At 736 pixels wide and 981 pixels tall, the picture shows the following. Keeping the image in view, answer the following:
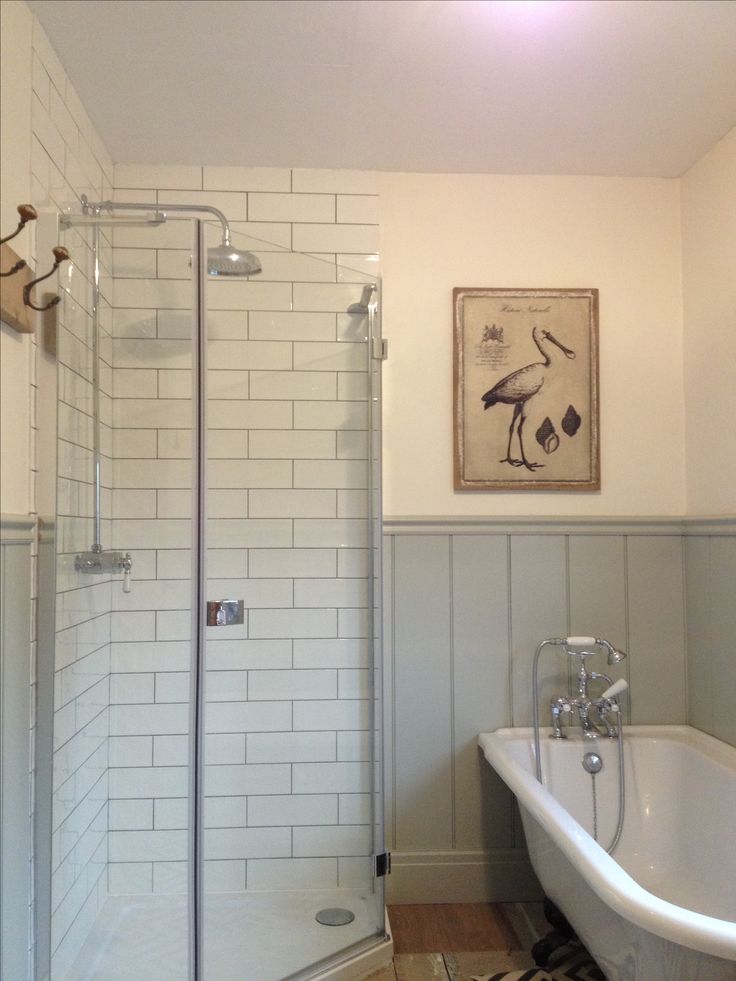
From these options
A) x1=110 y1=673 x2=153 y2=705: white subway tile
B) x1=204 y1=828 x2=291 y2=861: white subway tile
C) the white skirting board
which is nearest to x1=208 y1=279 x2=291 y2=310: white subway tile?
x1=110 y1=673 x2=153 y2=705: white subway tile

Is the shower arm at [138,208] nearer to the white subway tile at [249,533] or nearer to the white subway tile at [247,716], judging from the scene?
the white subway tile at [249,533]

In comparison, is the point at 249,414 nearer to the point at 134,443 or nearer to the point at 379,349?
the point at 134,443

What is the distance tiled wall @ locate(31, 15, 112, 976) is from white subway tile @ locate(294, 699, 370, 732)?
51cm

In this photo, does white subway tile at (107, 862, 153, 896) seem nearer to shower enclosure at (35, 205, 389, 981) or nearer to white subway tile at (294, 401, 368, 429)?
shower enclosure at (35, 205, 389, 981)

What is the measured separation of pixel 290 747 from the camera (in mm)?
2203

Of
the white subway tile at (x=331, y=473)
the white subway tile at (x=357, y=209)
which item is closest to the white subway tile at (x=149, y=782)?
the white subway tile at (x=331, y=473)

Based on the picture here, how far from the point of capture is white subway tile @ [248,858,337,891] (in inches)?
81.4

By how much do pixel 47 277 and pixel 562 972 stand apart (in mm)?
2262

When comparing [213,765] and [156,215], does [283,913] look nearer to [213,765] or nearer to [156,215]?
[213,765]

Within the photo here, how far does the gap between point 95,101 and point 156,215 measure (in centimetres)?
63

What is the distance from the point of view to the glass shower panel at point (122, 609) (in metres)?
1.95

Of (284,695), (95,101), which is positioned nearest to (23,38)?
(95,101)

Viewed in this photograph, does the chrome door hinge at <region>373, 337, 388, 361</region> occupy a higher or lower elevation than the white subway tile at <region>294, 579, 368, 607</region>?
higher

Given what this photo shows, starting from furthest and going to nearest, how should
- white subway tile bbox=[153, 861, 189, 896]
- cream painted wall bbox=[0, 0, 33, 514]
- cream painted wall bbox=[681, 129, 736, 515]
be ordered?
cream painted wall bbox=[681, 129, 736, 515]
white subway tile bbox=[153, 861, 189, 896]
cream painted wall bbox=[0, 0, 33, 514]
